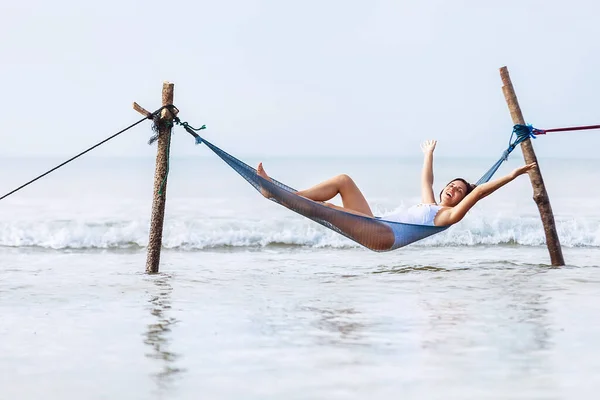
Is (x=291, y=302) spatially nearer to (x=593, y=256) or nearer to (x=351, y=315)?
(x=351, y=315)

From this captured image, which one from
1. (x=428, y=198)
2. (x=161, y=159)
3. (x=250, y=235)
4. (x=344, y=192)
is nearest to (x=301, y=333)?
(x=344, y=192)

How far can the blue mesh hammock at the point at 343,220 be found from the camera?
19.5ft

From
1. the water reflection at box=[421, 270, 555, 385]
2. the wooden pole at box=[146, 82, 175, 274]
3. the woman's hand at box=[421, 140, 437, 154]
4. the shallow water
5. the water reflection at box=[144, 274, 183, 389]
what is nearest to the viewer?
the shallow water

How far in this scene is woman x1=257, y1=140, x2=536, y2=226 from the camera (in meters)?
6.10

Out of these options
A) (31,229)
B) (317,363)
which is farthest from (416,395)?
(31,229)

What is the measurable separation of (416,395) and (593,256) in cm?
604

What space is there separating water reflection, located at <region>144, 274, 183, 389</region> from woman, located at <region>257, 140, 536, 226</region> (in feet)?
3.44

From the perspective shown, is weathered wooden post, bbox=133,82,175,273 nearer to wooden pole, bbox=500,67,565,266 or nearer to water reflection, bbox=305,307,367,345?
water reflection, bbox=305,307,367,345

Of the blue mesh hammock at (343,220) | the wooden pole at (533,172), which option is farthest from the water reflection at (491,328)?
the wooden pole at (533,172)

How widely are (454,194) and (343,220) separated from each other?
2.83 feet

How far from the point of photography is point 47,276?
25.0 feet

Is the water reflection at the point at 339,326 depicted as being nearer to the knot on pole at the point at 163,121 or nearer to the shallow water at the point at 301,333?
the shallow water at the point at 301,333

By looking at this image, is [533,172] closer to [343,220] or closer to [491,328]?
[343,220]

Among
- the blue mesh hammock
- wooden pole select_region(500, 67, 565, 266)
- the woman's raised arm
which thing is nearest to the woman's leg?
the blue mesh hammock
